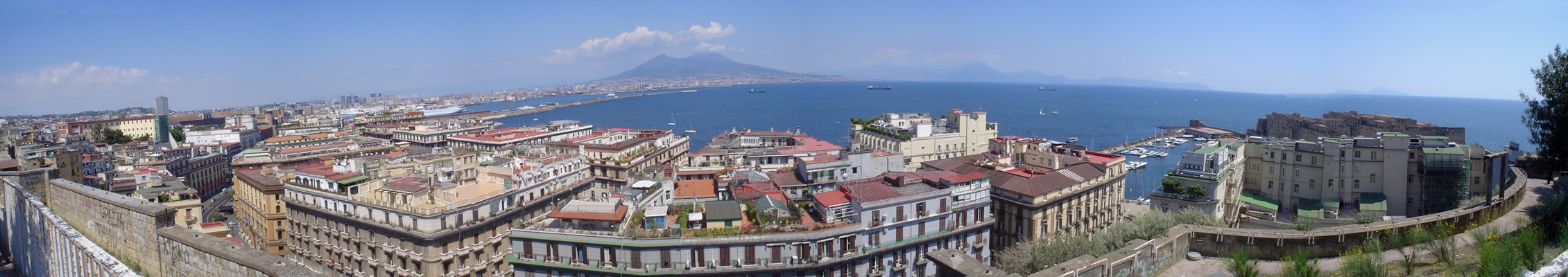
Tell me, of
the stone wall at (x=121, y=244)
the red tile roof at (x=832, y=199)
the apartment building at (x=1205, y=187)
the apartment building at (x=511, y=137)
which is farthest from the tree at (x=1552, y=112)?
the apartment building at (x=511, y=137)

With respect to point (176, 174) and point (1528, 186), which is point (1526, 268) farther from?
point (176, 174)

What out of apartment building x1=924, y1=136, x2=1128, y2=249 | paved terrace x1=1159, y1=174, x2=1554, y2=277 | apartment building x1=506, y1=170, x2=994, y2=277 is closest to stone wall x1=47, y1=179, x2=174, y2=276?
apartment building x1=506, y1=170, x2=994, y2=277

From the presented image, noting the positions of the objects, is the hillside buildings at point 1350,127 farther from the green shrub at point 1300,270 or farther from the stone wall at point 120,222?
the stone wall at point 120,222

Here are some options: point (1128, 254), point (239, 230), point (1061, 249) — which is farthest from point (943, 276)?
point (239, 230)

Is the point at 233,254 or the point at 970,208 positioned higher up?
the point at 233,254

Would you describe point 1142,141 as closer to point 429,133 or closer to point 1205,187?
point 1205,187

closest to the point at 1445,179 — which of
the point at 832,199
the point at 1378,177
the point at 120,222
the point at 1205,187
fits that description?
the point at 1378,177
